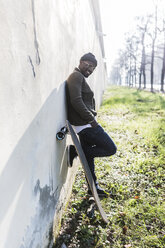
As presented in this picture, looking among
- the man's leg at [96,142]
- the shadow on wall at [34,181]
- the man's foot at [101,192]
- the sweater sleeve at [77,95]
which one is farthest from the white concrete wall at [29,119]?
the man's foot at [101,192]

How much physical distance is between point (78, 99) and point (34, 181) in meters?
1.15

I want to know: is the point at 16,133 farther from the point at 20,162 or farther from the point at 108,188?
the point at 108,188

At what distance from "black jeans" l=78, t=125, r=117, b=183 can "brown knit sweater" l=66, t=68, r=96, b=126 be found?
18 cm

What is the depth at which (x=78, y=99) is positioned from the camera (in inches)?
89.1

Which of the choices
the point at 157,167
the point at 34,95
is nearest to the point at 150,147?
the point at 157,167

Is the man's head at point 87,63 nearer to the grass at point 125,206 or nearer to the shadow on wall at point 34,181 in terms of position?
the shadow on wall at point 34,181

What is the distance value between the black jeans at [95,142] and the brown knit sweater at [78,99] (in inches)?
7.1

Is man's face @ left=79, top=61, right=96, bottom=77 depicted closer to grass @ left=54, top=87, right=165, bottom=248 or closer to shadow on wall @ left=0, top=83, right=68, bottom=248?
shadow on wall @ left=0, top=83, right=68, bottom=248

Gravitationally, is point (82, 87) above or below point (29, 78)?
below

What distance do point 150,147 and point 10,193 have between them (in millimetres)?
3978

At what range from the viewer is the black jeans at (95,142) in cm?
255

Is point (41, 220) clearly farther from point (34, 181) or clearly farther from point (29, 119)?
point (29, 119)

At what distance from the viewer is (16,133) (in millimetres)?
1155

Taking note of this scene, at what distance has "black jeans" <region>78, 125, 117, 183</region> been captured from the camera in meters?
2.55
